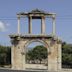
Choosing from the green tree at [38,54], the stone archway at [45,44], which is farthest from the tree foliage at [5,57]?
the green tree at [38,54]

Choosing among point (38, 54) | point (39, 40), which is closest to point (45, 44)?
point (39, 40)

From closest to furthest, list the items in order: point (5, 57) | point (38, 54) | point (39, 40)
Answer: point (39, 40) < point (5, 57) < point (38, 54)

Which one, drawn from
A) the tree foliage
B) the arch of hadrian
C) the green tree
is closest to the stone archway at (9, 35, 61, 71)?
the arch of hadrian

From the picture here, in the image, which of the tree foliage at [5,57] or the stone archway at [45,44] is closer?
the stone archway at [45,44]

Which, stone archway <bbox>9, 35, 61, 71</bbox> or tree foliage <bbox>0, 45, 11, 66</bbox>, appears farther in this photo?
tree foliage <bbox>0, 45, 11, 66</bbox>

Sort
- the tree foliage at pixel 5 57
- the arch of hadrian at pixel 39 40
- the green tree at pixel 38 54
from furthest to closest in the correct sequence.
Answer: the green tree at pixel 38 54 < the tree foliage at pixel 5 57 < the arch of hadrian at pixel 39 40

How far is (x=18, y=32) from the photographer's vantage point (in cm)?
7262

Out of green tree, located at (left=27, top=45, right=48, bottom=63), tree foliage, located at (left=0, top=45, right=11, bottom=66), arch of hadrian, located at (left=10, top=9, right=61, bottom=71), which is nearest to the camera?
arch of hadrian, located at (left=10, top=9, right=61, bottom=71)

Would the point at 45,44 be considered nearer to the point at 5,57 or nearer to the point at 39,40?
the point at 39,40

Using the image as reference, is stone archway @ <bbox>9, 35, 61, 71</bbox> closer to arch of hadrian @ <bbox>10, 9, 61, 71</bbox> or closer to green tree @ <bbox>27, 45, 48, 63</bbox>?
arch of hadrian @ <bbox>10, 9, 61, 71</bbox>

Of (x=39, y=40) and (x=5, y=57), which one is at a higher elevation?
(x=39, y=40)

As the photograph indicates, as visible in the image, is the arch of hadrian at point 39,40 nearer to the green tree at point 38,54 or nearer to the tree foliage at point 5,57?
the tree foliage at point 5,57

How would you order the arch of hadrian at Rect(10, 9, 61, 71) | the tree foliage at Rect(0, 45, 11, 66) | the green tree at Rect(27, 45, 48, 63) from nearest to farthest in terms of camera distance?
the arch of hadrian at Rect(10, 9, 61, 71)
the tree foliage at Rect(0, 45, 11, 66)
the green tree at Rect(27, 45, 48, 63)

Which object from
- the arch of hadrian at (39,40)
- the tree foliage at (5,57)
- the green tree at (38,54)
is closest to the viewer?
the arch of hadrian at (39,40)
